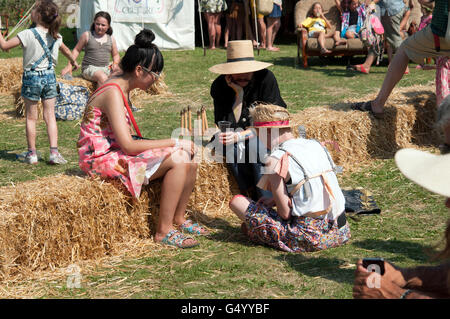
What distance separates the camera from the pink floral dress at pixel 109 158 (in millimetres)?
4293

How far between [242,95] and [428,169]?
3.05 metres

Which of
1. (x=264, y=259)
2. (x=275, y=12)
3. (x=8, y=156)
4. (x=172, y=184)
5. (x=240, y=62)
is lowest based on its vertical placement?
(x=264, y=259)

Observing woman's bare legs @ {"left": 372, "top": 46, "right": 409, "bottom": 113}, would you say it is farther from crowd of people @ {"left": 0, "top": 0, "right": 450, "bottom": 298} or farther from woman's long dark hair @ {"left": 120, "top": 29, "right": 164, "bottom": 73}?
woman's long dark hair @ {"left": 120, "top": 29, "right": 164, "bottom": 73}

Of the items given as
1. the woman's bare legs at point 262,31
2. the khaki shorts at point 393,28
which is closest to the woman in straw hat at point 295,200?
the khaki shorts at point 393,28

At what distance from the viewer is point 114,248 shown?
170 inches

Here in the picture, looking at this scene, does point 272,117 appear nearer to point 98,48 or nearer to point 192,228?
point 192,228

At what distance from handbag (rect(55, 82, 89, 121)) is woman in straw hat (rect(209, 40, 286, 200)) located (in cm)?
376

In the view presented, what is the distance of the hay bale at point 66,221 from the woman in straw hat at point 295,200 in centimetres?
82

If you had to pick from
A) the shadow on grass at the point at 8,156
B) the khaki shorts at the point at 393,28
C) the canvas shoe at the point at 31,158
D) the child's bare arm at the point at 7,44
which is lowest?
the shadow on grass at the point at 8,156

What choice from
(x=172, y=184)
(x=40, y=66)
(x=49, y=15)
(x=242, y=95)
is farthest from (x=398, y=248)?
(x=49, y=15)

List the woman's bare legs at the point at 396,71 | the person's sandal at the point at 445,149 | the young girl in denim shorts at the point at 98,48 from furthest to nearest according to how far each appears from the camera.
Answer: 1. the young girl in denim shorts at the point at 98,48
2. the woman's bare legs at the point at 396,71
3. the person's sandal at the point at 445,149

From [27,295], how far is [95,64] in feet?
18.7

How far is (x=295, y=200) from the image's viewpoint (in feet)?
13.2

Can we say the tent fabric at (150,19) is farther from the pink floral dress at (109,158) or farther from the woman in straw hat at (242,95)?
the pink floral dress at (109,158)
